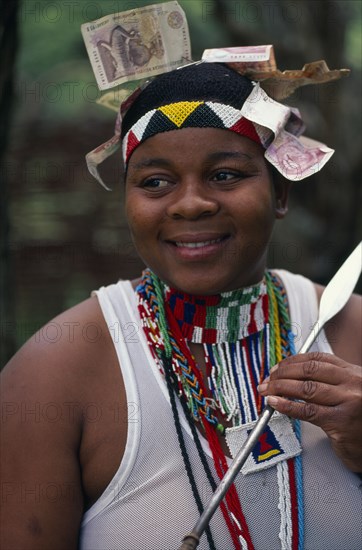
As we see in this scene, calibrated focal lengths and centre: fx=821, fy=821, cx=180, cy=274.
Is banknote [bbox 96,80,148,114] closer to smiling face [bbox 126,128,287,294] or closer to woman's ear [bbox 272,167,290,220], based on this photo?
smiling face [bbox 126,128,287,294]

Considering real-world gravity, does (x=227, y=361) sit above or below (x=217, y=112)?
below

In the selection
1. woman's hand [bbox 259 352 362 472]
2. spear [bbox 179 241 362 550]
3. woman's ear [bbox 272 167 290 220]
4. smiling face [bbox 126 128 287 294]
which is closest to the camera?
spear [bbox 179 241 362 550]

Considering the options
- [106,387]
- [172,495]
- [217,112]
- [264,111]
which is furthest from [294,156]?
[172,495]

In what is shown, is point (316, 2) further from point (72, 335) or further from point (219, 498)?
point (219, 498)

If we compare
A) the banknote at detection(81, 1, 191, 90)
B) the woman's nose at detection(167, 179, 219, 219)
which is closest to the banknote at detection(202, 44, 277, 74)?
the banknote at detection(81, 1, 191, 90)

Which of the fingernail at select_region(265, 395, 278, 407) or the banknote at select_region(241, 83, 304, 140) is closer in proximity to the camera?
the fingernail at select_region(265, 395, 278, 407)

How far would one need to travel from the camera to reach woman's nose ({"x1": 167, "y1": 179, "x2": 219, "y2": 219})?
7.06 feet

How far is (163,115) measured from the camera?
2.25 m

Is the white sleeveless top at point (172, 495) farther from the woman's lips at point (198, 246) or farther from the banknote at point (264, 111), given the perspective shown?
the banknote at point (264, 111)

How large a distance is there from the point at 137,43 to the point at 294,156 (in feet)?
1.88

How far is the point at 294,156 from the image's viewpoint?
7.65 ft

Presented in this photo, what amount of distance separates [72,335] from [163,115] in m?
0.66

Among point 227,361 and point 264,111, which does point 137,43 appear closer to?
point 264,111

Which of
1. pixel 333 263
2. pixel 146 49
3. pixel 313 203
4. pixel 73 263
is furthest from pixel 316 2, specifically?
pixel 73 263
